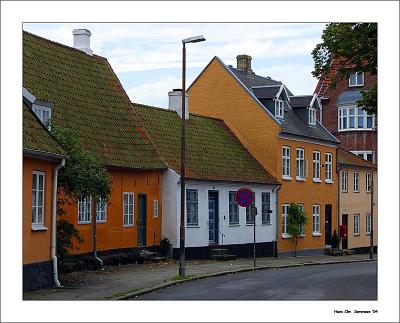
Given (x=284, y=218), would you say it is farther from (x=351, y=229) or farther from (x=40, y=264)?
(x=40, y=264)

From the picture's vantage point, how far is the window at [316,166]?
4591 centimetres

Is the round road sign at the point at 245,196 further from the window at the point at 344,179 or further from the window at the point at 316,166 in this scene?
the window at the point at 344,179

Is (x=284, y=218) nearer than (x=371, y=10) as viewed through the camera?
No

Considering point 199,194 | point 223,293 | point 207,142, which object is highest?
point 207,142

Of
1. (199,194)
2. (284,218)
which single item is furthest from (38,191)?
(284,218)

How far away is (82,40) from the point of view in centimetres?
3528

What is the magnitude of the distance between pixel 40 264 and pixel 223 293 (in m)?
4.60

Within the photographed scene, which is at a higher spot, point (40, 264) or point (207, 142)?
point (207, 142)

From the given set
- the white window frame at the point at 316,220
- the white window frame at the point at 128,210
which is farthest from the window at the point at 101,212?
the white window frame at the point at 316,220

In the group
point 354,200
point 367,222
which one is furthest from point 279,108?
point 367,222

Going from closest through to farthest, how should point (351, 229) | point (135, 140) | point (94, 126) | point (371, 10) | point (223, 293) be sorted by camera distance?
point (371, 10) → point (223, 293) → point (94, 126) → point (135, 140) → point (351, 229)

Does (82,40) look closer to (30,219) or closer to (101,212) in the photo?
(101,212)

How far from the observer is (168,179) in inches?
→ 1340

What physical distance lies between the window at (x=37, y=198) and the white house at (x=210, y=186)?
42.1ft
